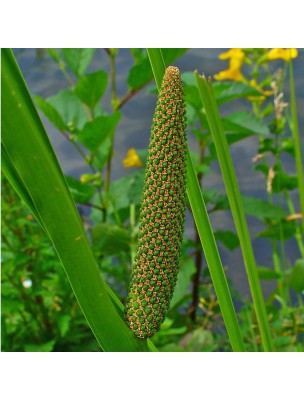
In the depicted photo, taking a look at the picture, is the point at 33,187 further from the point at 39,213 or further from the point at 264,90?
the point at 264,90

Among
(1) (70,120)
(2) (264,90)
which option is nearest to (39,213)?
(1) (70,120)

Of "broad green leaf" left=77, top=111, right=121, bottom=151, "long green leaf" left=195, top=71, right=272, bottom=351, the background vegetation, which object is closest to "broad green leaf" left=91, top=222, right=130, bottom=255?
the background vegetation

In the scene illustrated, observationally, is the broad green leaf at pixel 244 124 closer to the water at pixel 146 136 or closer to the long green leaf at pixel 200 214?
the water at pixel 146 136

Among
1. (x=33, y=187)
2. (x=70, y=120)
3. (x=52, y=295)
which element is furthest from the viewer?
(x=70, y=120)

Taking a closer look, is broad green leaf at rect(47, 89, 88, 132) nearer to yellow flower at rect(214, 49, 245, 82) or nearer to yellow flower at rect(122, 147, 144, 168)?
yellow flower at rect(122, 147, 144, 168)

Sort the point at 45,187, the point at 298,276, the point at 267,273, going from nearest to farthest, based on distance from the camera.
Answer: the point at 45,187 → the point at 298,276 → the point at 267,273

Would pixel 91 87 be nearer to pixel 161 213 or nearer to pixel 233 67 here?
pixel 233 67

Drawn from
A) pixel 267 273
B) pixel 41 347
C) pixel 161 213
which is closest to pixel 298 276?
pixel 267 273

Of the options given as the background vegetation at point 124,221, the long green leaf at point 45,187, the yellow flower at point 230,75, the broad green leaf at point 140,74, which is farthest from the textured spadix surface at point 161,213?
the yellow flower at point 230,75
